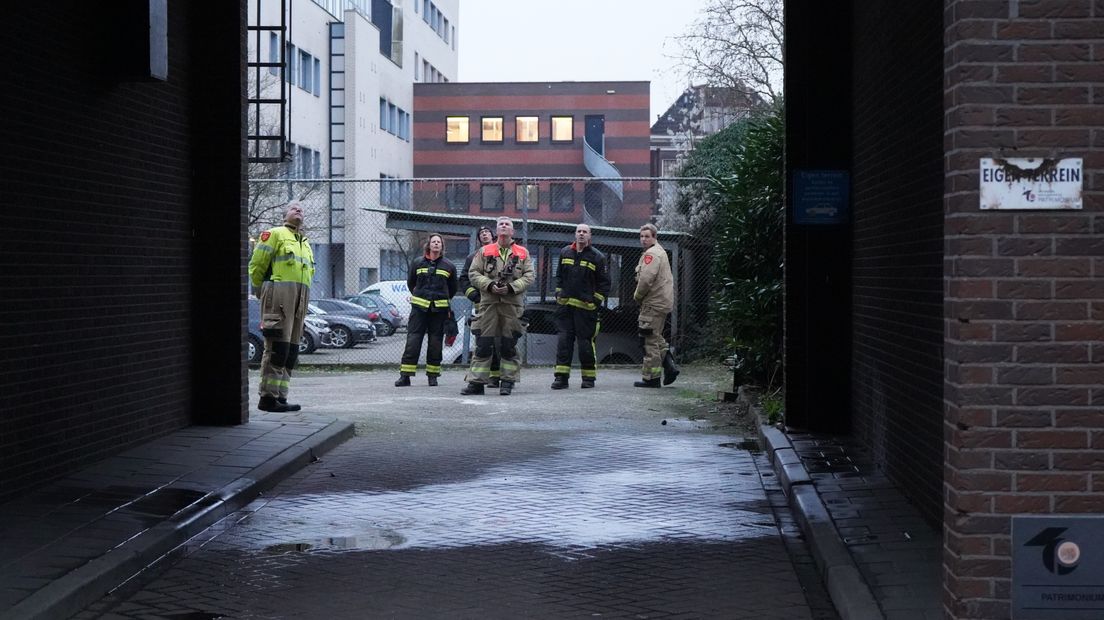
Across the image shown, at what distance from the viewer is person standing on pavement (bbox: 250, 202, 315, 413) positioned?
13.2 meters

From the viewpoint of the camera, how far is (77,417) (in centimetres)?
951

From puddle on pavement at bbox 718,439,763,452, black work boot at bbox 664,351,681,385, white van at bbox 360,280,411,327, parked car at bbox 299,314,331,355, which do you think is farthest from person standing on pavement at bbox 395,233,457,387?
white van at bbox 360,280,411,327

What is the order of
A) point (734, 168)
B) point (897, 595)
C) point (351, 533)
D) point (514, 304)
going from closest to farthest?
point (897, 595) < point (351, 533) < point (734, 168) < point (514, 304)

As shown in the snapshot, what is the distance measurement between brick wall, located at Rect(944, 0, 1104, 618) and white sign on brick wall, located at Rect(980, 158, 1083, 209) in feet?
0.11

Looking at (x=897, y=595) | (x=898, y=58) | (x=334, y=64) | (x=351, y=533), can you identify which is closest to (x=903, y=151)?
(x=898, y=58)

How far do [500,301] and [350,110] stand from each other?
115 feet

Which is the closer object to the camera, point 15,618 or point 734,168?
point 15,618

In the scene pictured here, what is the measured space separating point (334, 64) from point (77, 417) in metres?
41.7

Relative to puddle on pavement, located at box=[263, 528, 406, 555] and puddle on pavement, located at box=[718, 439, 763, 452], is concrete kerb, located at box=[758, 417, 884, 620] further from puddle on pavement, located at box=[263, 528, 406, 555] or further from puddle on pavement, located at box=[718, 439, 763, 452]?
puddle on pavement, located at box=[263, 528, 406, 555]

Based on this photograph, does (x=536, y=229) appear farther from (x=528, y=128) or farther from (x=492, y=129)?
(x=492, y=129)

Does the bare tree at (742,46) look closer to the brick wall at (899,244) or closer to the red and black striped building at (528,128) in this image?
the brick wall at (899,244)

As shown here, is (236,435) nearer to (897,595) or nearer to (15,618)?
(15,618)

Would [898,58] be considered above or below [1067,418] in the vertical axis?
above

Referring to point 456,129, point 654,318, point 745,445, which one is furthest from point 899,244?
point 456,129
